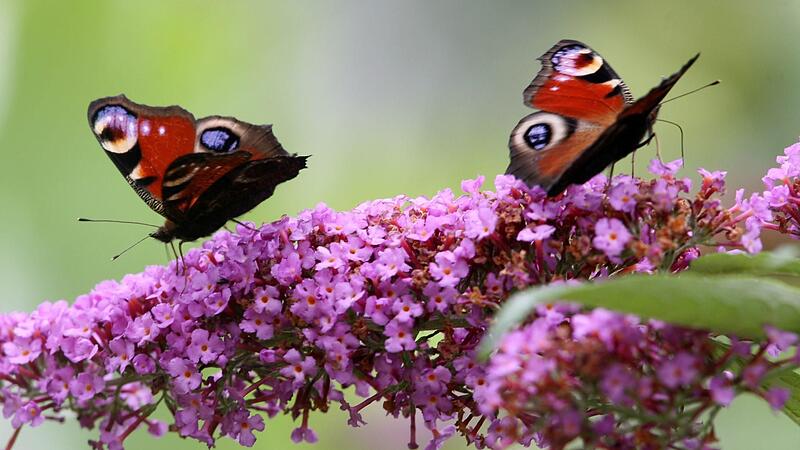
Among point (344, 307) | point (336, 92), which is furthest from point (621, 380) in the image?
point (336, 92)

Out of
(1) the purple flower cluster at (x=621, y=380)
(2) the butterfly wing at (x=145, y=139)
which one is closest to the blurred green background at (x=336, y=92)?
(2) the butterfly wing at (x=145, y=139)

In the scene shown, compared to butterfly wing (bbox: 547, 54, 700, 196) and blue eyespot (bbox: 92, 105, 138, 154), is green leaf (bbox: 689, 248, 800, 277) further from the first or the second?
blue eyespot (bbox: 92, 105, 138, 154)

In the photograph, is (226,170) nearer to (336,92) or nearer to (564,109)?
(564,109)

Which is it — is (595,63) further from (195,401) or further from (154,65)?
(154,65)

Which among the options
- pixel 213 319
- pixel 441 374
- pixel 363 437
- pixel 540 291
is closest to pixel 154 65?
pixel 363 437

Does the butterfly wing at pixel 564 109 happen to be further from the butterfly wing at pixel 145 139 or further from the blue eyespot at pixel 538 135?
the butterfly wing at pixel 145 139

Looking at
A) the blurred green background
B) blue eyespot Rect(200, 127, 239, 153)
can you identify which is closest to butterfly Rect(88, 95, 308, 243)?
blue eyespot Rect(200, 127, 239, 153)
